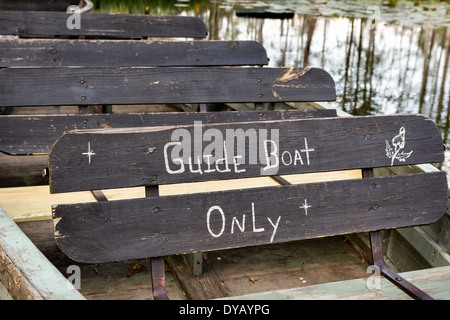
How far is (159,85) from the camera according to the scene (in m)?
3.50

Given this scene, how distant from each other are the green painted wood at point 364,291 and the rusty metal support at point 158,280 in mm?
265

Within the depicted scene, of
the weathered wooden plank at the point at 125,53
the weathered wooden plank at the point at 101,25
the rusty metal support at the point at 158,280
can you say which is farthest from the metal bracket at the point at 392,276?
the weathered wooden plank at the point at 101,25

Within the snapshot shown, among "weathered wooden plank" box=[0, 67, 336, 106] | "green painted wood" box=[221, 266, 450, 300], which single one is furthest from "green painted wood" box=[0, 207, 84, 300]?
"weathered wooden plank" box=[0, 67, 336, 106]

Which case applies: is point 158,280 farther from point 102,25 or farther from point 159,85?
point 102,25

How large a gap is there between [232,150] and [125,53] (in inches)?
85.7

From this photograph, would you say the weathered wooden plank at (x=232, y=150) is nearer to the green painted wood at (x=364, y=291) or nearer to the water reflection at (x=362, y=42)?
the green painted wood at (x=364, y=291)

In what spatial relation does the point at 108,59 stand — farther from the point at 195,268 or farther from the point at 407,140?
the point at 407,140

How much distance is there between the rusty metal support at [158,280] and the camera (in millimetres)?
2078

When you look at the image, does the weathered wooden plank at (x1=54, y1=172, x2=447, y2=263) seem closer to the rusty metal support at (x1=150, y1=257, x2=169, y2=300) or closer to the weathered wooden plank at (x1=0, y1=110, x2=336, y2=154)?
the rusty metal support at (x1=150, y1=257, x2=169, y2=300)

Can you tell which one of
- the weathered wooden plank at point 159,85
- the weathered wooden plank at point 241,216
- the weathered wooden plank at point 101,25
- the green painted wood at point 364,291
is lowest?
the green painted wood at point 364,291

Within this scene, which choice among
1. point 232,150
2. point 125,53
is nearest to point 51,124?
point 125,53

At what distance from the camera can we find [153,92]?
3488 millimetres
